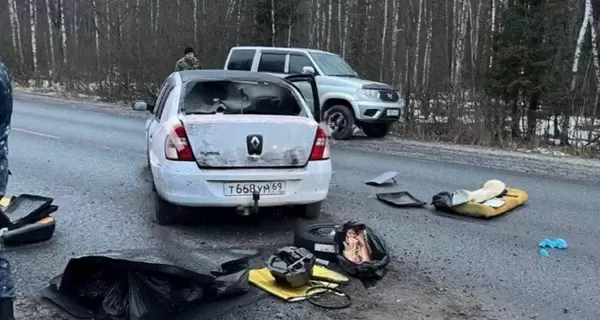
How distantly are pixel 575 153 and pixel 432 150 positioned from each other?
3.46 meters

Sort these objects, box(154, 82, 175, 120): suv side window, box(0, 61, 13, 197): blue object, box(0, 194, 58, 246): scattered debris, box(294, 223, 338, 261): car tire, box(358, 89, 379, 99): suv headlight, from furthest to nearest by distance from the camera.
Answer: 1. box(358, 89, 379, 99): suv headlight
2. box(154, 82, 175, 120): suv side window
3. box(0, 194, 58, 246): scattered debris
4. box(294, 223, 338, 261): car tire
5. box(0, 61, 13, 197): blue object

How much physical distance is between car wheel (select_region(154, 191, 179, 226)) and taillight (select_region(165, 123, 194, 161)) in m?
0.67

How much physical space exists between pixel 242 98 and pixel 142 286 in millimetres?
3162

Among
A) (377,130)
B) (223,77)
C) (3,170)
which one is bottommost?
(377,130)

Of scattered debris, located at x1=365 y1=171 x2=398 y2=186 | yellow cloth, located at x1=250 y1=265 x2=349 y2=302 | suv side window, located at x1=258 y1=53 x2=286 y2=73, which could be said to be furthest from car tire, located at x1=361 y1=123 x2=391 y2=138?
yellow cloth, located at x1=250 y1=265 x2=349 y2=302

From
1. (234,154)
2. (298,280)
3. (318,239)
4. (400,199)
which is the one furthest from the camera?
(400,199)

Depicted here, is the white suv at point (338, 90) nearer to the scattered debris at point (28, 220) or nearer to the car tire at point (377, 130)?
the car tire at point (377, 130)

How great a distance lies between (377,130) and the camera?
15984mm

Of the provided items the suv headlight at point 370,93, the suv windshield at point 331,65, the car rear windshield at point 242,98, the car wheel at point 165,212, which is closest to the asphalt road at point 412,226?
the car wheel at point 165,212

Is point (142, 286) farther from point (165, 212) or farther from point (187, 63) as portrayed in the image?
point (187, 63)

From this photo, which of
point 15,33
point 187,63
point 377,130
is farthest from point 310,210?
point 15,33

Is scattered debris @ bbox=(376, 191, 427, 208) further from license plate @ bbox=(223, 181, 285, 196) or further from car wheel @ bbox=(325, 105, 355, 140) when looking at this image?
car wheel @ bbox=(325, 105, 355, 140)

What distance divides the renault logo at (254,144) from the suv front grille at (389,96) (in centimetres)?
919

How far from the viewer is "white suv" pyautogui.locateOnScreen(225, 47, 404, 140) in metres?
14.7
